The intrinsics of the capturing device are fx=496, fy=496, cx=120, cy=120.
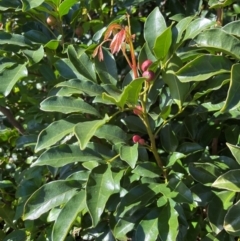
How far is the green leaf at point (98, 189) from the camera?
1052 millimetres

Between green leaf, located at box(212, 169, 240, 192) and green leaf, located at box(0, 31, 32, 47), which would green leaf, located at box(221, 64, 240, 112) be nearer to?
green leaf, located at box(212, 169, 240, 192)

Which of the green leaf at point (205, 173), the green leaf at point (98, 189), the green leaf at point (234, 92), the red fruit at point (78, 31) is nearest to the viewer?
the green leaf at point (234, 92)

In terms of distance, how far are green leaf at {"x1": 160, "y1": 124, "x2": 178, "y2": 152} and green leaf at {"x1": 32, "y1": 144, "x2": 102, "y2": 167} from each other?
7.8 inches

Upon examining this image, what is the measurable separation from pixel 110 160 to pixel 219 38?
397mm

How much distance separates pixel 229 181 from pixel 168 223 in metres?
0.17

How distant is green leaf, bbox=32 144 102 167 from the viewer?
3.81 feet

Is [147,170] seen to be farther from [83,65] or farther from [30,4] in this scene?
[30,4]

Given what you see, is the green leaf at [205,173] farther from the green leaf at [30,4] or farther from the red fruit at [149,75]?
the green leaf at [30,4]

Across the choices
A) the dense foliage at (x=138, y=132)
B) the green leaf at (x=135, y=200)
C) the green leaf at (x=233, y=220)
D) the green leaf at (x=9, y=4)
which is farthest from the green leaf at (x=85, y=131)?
the green leaf at (x=9, y=4)

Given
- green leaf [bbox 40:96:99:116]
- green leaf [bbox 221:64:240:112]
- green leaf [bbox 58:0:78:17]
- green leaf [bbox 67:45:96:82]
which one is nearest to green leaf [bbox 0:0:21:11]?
green leaf [bbox 58:0:78:17]

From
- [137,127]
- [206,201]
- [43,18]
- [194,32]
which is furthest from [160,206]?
[43,18]

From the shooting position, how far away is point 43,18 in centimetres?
146

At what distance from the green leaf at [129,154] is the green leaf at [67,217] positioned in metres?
0.15

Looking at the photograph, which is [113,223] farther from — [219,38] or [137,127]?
[219,38]
